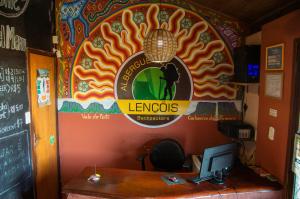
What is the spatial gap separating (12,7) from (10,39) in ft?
1.17

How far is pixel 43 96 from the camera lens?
343cm

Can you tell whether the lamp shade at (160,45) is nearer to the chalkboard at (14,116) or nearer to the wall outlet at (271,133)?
the wall outlet at (271,133)

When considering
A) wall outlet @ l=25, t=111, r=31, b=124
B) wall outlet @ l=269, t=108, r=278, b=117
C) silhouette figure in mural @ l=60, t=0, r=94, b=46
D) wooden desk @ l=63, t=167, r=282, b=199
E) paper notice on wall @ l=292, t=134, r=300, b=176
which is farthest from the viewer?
silhouette figure in mural @ l=60, t=0, r=94, b=46

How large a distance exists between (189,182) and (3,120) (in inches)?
80.4

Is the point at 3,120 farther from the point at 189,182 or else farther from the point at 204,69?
the point at 204,69

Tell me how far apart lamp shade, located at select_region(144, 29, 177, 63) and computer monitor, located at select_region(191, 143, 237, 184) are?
3.36 ft

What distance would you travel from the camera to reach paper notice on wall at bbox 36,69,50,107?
330 cm

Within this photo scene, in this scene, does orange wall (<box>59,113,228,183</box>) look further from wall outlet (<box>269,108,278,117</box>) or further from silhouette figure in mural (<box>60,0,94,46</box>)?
silhouette figure in mural (<box>60,0,94,46</box>)

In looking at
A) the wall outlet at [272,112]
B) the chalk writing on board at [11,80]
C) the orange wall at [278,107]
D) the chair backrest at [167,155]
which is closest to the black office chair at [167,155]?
the chair backrest at [167,155]

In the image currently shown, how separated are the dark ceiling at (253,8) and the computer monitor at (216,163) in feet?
4.92

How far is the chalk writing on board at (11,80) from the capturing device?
8.57ft

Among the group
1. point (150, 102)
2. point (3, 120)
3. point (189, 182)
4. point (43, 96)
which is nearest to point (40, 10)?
point (43, 96)

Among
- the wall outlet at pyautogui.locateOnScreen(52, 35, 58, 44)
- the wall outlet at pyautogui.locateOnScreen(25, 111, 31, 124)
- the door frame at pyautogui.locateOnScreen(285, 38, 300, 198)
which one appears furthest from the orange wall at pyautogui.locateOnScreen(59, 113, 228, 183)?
the door frame at pyautogui.locateOnScreen(285, 38, 300, 198)

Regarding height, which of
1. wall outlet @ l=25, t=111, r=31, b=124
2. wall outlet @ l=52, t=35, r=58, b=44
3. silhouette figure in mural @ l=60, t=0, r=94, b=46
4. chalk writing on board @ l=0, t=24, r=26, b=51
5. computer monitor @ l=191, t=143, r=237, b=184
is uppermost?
silhouette figure in mural @ l=60, t=0, r=94, b=46
